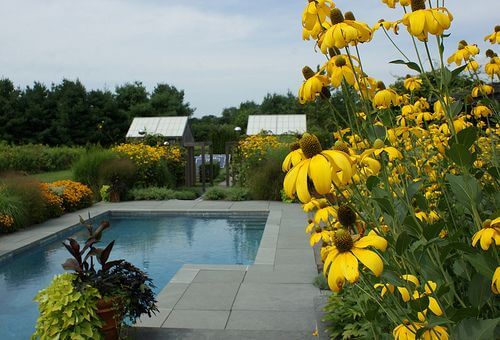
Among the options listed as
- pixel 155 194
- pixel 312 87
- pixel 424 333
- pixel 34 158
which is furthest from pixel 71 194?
pixel 34 158

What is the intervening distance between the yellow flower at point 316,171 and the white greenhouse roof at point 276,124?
2091 cm

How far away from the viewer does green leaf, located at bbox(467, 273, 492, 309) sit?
1.15 meters

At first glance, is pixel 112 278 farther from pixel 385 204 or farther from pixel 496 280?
pixel 496 280

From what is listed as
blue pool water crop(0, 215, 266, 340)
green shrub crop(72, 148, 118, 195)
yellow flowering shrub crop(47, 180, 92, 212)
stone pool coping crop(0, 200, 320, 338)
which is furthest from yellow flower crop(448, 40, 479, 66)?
green shrub crop(72, 148, 118, 195)

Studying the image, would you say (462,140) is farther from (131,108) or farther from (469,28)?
(131,108)

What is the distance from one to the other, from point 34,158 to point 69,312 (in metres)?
17.5

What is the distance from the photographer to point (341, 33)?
1263 millimetres

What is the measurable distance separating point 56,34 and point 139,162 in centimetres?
322

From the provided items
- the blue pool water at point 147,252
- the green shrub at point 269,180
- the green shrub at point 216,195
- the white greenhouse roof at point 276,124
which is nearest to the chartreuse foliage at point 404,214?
the blue pool water at point 147,252

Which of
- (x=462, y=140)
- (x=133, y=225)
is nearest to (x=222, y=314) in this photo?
(x=462, y=140)

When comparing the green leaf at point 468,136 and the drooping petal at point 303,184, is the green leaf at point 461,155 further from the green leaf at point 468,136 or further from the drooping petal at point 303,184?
the drooping petal at point 303,184

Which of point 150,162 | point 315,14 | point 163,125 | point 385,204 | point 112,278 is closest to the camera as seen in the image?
point 385,204

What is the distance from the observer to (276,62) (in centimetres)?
901

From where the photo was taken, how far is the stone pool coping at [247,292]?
3250 millimetres
